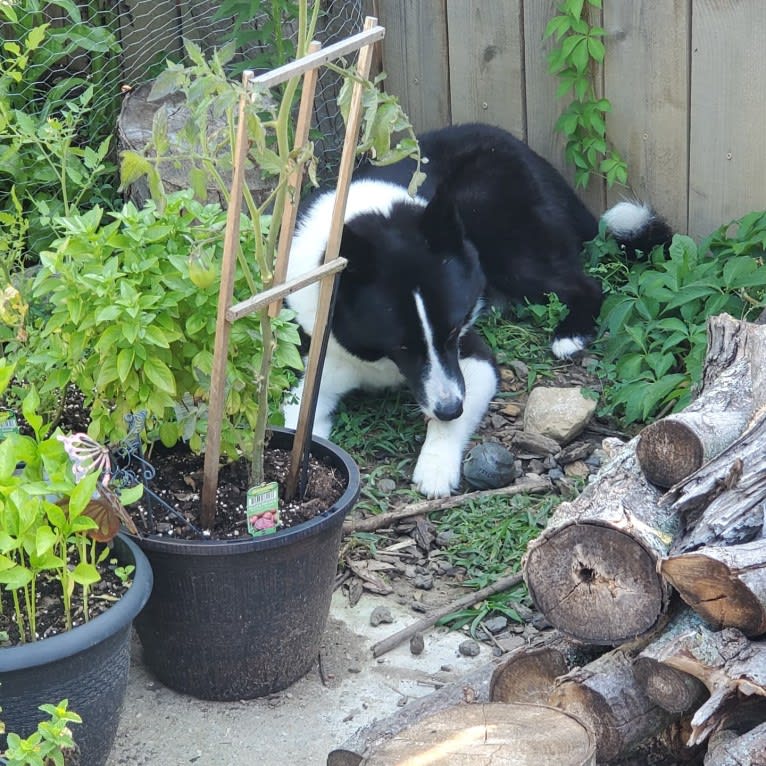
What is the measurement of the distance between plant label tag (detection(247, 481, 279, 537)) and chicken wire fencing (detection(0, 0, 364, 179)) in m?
2.43

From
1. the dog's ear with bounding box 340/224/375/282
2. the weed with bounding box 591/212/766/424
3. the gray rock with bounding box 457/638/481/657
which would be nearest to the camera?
the gray rock with bounding box 457/638/481/657

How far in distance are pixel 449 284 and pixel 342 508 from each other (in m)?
1.20

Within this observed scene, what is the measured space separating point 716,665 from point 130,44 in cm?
396

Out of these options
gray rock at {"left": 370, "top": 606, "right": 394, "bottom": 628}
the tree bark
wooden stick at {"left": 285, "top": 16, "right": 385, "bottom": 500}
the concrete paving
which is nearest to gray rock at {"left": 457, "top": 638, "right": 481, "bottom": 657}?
the concrete paving

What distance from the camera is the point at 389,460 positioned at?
382cm

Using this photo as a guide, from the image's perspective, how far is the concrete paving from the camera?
8.27 ft

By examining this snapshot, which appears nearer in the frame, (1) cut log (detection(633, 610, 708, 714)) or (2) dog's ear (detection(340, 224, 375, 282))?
(1) cut log (detection(633, 610, 708, 714))

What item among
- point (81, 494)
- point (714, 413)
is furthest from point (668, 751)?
point (81, 494)

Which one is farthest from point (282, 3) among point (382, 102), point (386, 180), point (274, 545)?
point (274, 545)

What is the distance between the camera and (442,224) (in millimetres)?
3551

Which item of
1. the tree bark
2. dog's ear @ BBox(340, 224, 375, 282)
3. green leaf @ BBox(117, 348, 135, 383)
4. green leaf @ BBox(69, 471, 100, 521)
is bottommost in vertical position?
the tree bark

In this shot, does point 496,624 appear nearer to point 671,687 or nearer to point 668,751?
point 668,751

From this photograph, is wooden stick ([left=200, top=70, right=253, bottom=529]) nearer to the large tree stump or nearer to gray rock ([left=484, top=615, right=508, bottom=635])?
gray rock ([left=484, top=615, right=508, bottom=635])

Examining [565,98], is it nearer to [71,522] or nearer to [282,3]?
[282,3]
